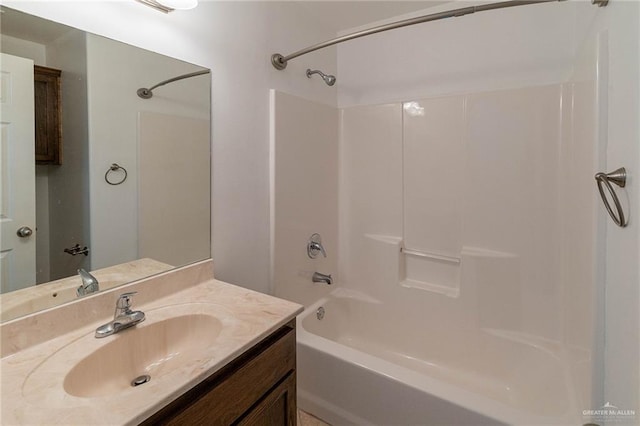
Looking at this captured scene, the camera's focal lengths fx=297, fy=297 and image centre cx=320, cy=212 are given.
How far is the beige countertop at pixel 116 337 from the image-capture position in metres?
0.58

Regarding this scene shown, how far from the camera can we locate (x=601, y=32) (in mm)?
1028

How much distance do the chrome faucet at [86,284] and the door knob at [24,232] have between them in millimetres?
175

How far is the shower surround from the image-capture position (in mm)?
1296

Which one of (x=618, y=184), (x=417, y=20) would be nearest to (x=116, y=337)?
(x=618, y=184)

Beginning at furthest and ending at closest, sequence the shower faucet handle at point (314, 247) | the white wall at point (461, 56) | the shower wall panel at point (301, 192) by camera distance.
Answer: the shower faucet handle at point (314, 247) → the shower wall panel at point (301, 192) → the white wall at point (461, 56)

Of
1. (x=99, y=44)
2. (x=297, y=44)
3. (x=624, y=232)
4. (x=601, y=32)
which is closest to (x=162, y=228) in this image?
(x=99, y=44)

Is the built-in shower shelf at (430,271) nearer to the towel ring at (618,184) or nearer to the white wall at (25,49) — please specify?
the towel ring at (618,184)

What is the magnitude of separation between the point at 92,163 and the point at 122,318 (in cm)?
52

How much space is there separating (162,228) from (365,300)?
1.50 metres

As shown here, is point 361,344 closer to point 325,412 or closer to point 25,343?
point 325,412

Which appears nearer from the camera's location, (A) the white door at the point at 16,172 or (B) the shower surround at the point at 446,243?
(A) the white door at the point at 16,172

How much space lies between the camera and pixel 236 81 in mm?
1472

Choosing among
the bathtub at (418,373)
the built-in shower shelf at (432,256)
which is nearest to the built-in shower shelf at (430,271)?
the built-in shower shelf at (432,256)

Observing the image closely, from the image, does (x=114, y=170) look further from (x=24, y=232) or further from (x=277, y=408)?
(x=277, y=408)
